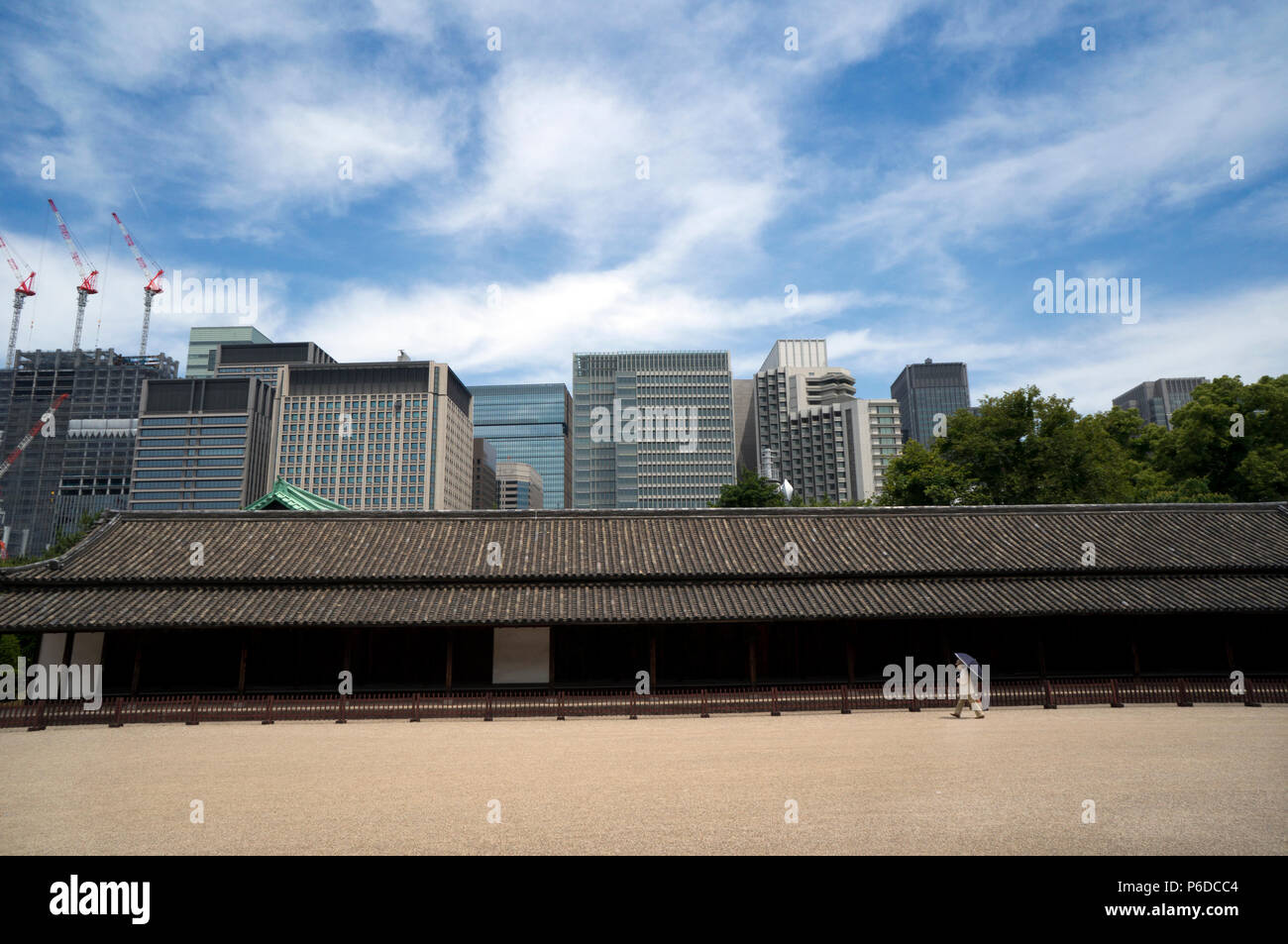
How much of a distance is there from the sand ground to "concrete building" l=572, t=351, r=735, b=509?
14257cm

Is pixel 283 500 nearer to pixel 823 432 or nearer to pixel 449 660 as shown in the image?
pixel 449 660

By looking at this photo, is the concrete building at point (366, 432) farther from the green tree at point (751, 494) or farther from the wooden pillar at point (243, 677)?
the wooden pillar at point (243, 677)

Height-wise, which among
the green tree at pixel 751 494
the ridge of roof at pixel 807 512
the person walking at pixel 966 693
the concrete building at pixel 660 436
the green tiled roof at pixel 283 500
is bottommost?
the person walking at pixel 966 693

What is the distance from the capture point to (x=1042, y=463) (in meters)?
50.2

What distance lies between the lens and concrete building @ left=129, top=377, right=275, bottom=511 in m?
180

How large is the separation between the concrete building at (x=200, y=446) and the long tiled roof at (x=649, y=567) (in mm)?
167061

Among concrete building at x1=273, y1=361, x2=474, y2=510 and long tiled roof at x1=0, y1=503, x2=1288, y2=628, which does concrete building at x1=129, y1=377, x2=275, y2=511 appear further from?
long tiled roof at x1=0, y1=503, x2=1288, y2=628

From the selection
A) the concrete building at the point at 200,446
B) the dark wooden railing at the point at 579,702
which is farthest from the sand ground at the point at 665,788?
the concrete building at the point at 200,446

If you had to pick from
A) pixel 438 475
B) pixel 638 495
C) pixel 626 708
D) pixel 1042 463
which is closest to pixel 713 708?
pixel 626 708

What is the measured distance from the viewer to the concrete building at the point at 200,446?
7077 inches

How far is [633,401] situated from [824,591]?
Answer: 142m

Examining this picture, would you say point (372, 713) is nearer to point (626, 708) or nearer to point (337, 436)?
point (626, 708)

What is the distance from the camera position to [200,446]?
595ft

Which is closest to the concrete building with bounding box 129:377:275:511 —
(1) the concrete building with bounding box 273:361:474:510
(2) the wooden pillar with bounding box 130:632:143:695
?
(1) the concrete building with bounding box 273:361:474:510
